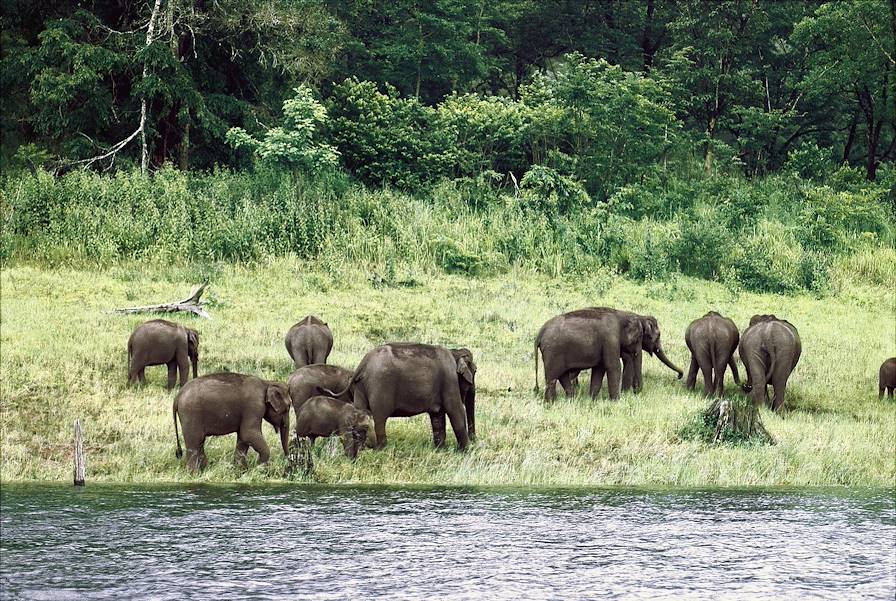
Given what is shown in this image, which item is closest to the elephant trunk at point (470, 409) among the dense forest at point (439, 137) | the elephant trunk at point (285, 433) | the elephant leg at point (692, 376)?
the elephant trunk at point (285, 433)

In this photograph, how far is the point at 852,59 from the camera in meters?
40.0

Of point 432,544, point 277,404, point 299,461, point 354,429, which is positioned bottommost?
point 432,544

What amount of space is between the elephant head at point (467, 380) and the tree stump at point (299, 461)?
2.34 metres

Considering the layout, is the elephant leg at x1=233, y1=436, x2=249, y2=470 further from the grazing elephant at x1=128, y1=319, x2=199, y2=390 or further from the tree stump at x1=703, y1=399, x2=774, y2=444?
the tree stump at x1=703, y1=399, x2=774, y2=444

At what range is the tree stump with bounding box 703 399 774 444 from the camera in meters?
17.0

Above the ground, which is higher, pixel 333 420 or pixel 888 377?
pixel 888 377

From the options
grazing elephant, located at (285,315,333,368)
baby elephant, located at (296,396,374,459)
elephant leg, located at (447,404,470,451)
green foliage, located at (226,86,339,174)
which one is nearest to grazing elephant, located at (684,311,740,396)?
elephant leg, located at (447,404,470,451)

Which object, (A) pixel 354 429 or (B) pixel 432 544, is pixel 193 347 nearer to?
(A) pixel 354 429

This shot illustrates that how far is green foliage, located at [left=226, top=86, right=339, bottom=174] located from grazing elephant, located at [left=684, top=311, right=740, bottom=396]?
15.4 metres

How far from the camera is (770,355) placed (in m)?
19.5

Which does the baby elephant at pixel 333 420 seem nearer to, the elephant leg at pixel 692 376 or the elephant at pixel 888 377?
the elephant leg at pixel 692 376

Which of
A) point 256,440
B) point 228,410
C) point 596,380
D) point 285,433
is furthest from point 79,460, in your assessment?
point 596,380

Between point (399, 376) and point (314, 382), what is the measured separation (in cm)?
128

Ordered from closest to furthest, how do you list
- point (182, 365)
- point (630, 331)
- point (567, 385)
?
point (182, 365)
point (567, 385)
point (630, 331)
